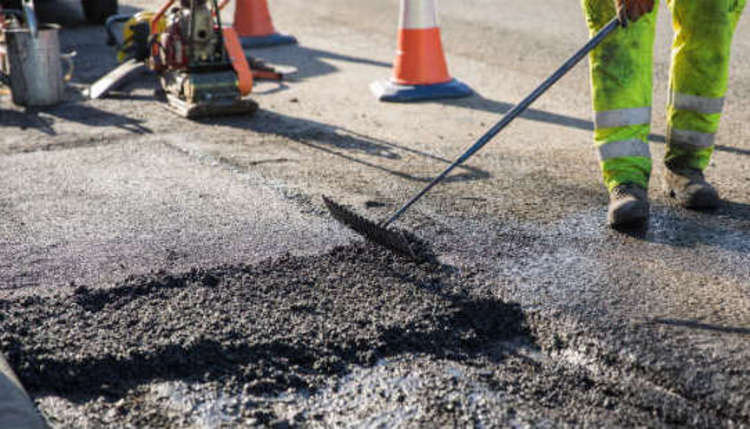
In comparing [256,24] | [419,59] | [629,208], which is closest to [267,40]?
[256,24]

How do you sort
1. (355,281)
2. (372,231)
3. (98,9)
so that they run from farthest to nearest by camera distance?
1. (98,9)
2. (372,231)
3. (355,281)

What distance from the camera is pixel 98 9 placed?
9.67 metres

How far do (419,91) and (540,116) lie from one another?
0.86 m

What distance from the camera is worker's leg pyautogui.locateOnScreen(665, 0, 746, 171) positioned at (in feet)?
12.0

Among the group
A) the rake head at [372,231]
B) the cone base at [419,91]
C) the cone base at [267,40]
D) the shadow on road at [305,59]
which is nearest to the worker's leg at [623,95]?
the rake head at [372,231]

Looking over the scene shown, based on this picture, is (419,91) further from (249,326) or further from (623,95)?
(249,326)

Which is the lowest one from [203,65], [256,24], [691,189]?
[691,189]

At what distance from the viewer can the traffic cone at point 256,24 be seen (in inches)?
320

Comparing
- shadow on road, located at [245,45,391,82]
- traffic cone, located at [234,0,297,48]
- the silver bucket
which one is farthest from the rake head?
traffic cone, located at [234,0,297,48]

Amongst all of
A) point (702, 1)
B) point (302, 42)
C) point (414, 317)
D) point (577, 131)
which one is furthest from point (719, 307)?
point (302, 42)

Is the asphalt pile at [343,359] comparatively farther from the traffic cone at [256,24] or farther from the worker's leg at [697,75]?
the traffic cone at [256,24]

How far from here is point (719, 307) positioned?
2.78 metres

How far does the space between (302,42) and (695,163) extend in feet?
16.7

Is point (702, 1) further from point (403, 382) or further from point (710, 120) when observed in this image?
point (403, 382)
